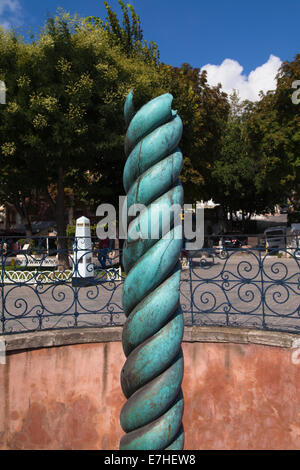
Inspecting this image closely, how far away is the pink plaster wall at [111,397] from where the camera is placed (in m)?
4.80

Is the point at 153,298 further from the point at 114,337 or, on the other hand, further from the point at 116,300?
the point at 116,300

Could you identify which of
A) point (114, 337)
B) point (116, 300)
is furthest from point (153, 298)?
point (116, 300)

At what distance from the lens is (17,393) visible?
4.93 meters

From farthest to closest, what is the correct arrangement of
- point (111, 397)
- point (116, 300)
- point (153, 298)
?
point (116, 300) < point (111, 397) < point (153, 298)

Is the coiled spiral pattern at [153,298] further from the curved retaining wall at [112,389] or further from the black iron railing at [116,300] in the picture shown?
the curved retaining wall at [112,389]

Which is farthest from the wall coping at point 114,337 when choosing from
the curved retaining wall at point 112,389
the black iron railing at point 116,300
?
the black iron railing at point 116,300

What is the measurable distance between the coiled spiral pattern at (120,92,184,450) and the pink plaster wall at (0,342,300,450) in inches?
123

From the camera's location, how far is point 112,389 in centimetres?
506

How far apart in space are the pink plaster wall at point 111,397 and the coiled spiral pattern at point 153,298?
3134 mm

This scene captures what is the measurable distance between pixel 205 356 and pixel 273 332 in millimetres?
894

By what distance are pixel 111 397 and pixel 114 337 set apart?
0.75 metres

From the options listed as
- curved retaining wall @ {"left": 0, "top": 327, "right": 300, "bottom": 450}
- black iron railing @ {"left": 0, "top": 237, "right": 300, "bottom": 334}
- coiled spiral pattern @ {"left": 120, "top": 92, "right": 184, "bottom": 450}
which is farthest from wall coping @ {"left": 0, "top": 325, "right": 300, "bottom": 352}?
coiled spiral pattern @ {"left": 120, "top": 92, "right": 184, "bottom": 450}
